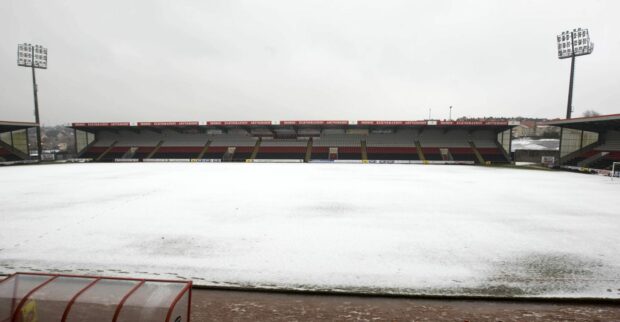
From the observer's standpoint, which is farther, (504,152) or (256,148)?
(256,148)

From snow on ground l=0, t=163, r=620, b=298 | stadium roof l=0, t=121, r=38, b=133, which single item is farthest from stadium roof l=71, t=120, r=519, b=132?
snow on ground l=0, t=163, r=620, b=298

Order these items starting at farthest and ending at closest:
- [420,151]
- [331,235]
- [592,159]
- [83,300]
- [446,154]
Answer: [420,151]
[446,154]
[592,159]
[331,235]
[83,300]

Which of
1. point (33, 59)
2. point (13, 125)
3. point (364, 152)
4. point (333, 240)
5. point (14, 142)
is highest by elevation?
A: point (33, 59)

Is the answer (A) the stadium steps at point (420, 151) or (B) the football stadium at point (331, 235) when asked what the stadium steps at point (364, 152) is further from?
(B) the football stadium at point (331, 235)

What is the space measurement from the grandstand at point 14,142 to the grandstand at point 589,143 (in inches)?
2809

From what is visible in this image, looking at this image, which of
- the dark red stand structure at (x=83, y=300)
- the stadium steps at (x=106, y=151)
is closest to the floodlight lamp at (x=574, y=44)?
the dark red stand structure at (x=83, y=300)

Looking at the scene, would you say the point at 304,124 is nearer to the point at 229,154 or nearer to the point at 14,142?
the point at 229,154

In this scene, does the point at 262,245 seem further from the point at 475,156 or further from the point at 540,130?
the point at 540,130

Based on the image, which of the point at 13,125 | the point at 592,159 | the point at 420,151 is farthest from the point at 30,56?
the point at 592,159

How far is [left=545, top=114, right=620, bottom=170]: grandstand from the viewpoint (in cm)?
3194

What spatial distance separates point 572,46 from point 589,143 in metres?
14.5

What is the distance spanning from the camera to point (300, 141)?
51094 millimetres

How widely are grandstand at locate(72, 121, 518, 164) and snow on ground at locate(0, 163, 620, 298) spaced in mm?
29650

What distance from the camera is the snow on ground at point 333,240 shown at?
21.7 feet
